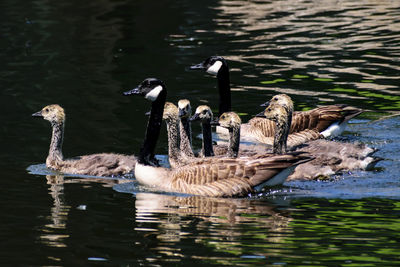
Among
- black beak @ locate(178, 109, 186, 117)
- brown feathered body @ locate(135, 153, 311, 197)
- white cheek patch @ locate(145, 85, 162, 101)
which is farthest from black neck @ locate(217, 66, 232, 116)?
brown feathered body @ locate(135, 153, 311, 197)

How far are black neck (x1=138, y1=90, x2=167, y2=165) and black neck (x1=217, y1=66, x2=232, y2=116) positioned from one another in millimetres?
4612

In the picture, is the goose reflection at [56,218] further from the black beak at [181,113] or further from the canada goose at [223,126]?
the canada goose at [223,126]

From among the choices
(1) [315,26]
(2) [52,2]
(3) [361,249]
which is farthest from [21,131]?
(2) [52,2]

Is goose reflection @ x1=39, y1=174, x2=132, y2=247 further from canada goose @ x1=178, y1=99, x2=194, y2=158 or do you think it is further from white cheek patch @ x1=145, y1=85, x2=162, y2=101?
white cheek patch @ x1=145, y1=85, x2=162, y2=101

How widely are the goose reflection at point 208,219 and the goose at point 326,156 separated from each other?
186 cm

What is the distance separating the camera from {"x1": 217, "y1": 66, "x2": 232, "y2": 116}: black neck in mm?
20109

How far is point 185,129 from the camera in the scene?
16.7 metres

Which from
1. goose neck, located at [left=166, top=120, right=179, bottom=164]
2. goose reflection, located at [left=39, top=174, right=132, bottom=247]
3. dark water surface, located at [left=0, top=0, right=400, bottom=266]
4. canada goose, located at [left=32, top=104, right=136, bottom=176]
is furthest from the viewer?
goose neck, located at [left=166, top=120, right=179, bottom=164]

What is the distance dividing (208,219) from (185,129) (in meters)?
4.57

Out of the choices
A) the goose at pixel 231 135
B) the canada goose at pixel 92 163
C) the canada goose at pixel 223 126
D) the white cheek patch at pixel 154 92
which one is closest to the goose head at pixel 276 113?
the goose at pixel 231 135

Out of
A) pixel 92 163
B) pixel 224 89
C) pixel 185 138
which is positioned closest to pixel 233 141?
pixel 185 138

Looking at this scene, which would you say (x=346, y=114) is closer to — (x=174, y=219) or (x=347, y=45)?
(x=174, y=219)

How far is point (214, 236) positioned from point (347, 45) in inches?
756

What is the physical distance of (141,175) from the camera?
14.9m
